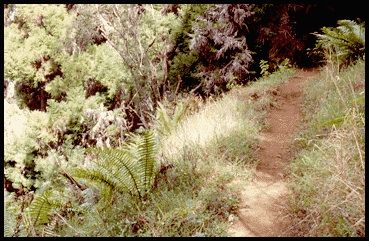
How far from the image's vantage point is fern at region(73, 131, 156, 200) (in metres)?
4.94

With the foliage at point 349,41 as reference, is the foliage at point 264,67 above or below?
below

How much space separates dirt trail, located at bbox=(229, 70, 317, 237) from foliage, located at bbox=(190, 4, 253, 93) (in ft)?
12.6

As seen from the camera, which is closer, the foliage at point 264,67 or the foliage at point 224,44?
the foliage at point 264,67

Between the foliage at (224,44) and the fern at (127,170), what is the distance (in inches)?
269

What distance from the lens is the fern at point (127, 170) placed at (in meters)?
4.94

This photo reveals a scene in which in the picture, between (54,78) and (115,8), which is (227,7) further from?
(54,78)

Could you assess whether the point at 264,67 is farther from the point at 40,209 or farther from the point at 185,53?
the point at 40,209

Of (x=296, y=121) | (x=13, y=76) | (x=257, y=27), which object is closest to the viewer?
(x=296, y=121)

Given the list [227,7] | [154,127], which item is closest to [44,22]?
[227,7]

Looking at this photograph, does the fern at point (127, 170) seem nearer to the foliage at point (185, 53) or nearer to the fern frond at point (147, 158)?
the fern frond at point (147, 158)

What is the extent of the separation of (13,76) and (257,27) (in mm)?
9608

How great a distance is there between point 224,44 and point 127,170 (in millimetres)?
7421

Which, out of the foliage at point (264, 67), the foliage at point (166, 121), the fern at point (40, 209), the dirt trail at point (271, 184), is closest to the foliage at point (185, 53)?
the foliage at point (264, 67)

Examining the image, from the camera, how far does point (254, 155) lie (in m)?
5.77
